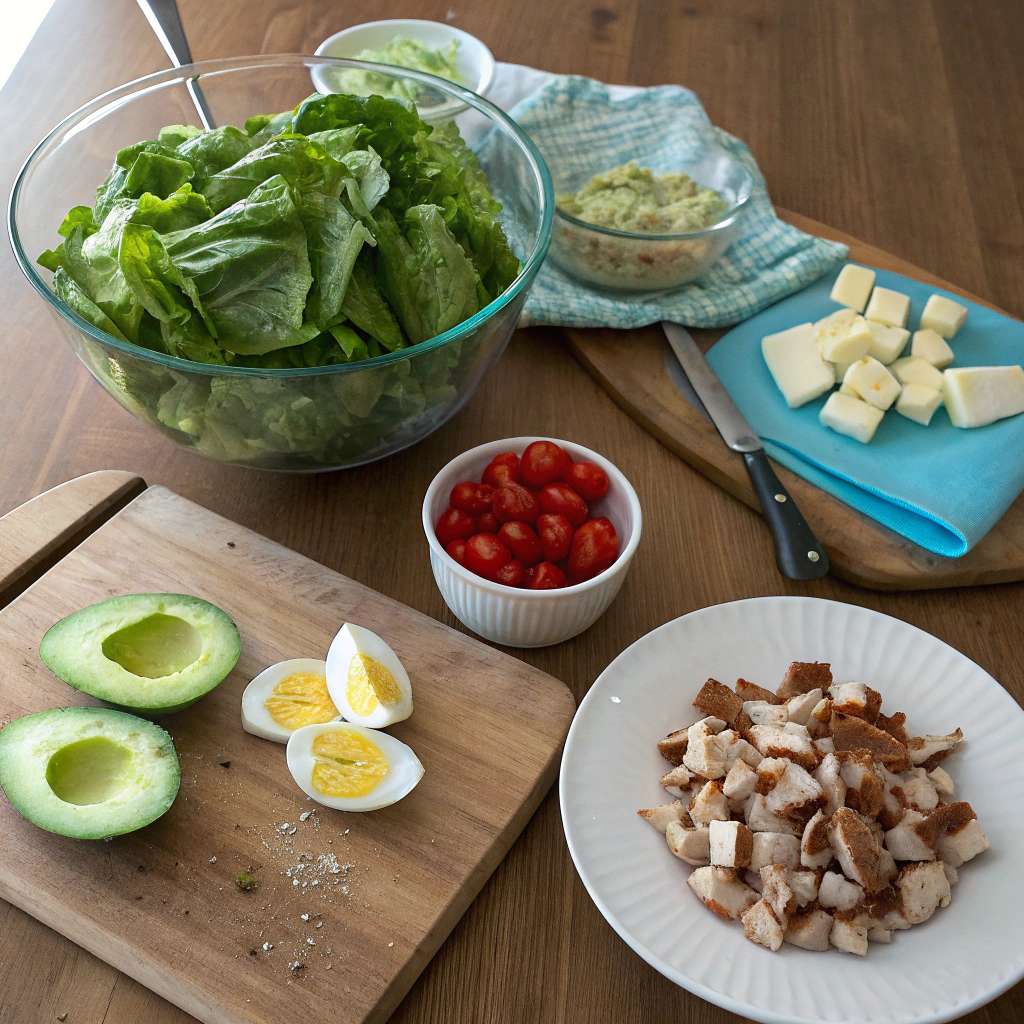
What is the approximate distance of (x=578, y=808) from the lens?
113 cm

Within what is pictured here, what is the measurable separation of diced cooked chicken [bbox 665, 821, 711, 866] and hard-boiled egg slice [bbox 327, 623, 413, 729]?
400 millimetres

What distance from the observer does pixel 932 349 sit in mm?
1851

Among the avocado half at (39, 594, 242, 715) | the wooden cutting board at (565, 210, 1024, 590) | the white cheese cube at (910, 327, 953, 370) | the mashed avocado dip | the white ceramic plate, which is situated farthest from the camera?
the mashed avocado dip

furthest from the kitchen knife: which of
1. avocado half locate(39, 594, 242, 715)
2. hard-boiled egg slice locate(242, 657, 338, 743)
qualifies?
avocado half locate(39, 594, 242, 715)

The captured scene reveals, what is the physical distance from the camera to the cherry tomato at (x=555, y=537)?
139cm

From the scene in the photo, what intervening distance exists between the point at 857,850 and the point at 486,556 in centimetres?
62

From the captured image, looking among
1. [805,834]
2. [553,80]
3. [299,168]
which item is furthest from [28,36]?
[805,834]

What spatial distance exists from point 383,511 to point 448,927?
0.74 metres

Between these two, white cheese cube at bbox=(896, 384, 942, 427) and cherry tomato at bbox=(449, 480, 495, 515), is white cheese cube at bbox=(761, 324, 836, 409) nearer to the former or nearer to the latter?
white cheese cube at bbox=(896, 384, 942, 427)

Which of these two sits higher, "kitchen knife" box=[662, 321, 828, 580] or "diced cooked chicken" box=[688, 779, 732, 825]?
"diced cooked chicken" box=[688, 779, 732, 825]

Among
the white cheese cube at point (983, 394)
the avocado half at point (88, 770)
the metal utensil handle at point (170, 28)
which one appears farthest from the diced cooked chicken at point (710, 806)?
the metal utensil handle at point (170, 28)

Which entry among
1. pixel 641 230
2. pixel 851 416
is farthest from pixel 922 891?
pixel 641 230

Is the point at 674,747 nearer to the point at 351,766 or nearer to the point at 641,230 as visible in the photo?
the point at 351,766

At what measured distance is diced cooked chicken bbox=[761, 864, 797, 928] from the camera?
3.48ft
